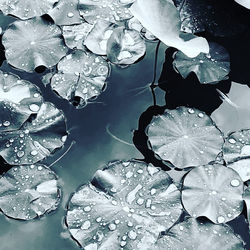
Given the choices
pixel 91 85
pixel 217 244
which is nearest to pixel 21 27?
pixel 91 85

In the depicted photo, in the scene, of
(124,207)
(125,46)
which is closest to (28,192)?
(124,207)

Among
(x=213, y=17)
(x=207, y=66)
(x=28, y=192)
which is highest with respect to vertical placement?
(x=213, y=17)

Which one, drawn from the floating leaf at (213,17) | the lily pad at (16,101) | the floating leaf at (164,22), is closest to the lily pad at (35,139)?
the lily pad at (16,101)

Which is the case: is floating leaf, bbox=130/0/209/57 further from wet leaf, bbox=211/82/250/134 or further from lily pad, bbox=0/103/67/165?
lily pad, bbox=0/103/67/165

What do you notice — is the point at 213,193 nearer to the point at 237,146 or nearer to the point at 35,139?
the point at 237,146

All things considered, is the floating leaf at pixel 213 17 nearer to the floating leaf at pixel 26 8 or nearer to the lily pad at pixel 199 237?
the floating leaf at pixel 26 8

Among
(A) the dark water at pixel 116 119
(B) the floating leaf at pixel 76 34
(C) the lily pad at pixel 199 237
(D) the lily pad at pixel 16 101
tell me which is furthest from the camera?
(B) the floating leaf at pixel 76 34

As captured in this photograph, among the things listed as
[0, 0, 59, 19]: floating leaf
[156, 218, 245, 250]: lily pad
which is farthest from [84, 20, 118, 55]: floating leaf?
[156, 218, 245, 250]: lily pad
